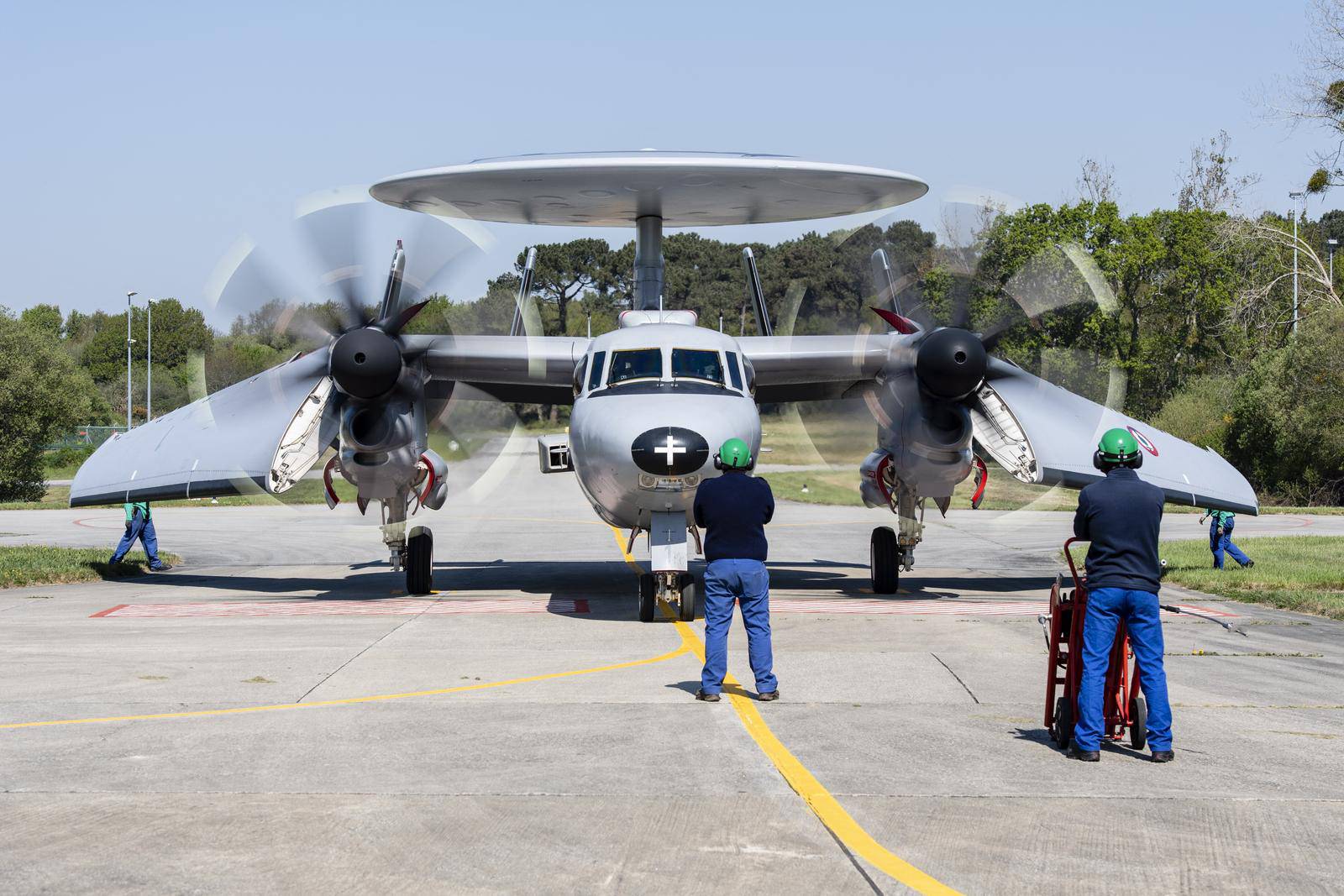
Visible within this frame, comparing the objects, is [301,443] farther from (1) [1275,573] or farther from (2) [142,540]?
(1) [1275,573]

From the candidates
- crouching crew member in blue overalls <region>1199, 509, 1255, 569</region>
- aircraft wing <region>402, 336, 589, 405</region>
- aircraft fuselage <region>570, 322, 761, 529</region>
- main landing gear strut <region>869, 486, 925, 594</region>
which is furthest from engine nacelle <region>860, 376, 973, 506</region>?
crouching crew member in blue overalls <region>1199, 509, 1255, 569</region>

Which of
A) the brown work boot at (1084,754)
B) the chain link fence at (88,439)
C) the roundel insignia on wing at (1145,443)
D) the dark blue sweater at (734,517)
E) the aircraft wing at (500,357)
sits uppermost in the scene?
the aircraft wing at (500,357)

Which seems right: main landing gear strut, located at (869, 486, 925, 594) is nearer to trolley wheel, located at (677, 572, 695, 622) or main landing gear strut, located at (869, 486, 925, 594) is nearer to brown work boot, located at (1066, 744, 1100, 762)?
trolley wheel, located at (677, 572, 695, 622)

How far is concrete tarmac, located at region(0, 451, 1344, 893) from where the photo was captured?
5988 millimetres

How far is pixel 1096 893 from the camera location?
222 inches

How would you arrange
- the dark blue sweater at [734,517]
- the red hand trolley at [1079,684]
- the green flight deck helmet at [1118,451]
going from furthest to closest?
the dark blue sweater at [734,517] < the green flight deck helmet at [1118,451] < the red hand trolley at [1079,684]

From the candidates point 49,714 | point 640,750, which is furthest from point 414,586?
point 640,750

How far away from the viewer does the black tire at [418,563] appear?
19.4 m

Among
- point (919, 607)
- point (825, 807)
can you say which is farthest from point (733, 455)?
point (919, 607)

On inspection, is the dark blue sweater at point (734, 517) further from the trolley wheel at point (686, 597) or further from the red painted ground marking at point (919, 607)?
the red painted ground marking at point (919, 607)

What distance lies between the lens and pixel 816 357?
19594mm

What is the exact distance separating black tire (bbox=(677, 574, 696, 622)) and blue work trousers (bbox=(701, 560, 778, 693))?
4.56 meters

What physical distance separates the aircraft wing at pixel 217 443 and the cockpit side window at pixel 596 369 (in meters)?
3.74

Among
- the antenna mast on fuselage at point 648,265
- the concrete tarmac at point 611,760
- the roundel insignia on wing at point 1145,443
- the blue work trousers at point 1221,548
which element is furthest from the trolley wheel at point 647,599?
the blue work trousers at point 1221,548
